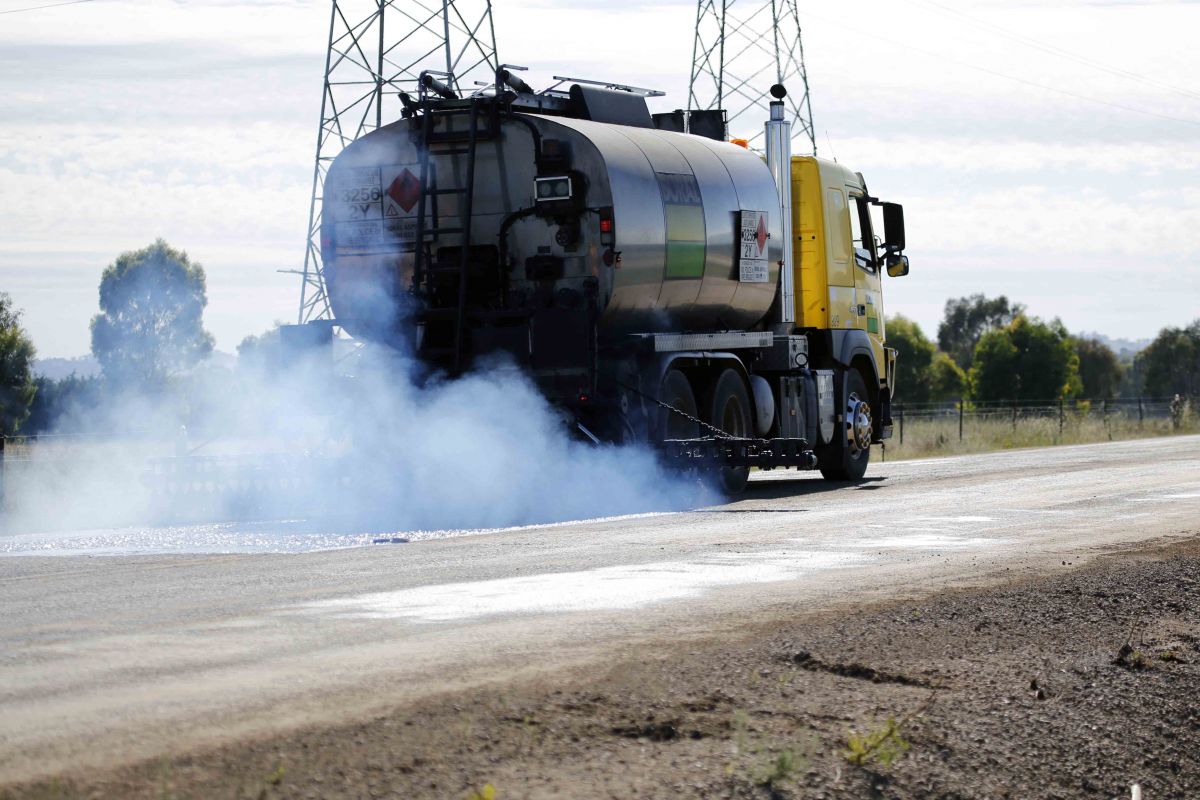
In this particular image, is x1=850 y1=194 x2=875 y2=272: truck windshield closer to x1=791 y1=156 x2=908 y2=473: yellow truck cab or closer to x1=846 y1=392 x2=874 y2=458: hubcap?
x1=791 y1=156 x2=908 y2=473: yellow truck cab

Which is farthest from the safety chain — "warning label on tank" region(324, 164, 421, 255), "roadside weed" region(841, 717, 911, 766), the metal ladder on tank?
"roadside weed" region(841, 717, 911, 766)

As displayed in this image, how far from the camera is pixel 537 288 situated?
16516 mm

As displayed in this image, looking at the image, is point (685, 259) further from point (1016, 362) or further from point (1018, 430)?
point (1016, 362)

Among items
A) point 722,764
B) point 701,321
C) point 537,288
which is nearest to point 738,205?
point 701,321

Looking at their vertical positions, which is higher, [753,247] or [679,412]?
[753,247]

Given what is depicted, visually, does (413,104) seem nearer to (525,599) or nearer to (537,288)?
(537,288)

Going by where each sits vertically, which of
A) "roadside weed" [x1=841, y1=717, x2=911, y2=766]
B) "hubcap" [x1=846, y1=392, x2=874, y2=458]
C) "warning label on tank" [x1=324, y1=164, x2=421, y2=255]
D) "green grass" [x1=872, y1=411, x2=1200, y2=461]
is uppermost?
"warning label on tank" [x1=324, y1=164, x2=421, y2=255]

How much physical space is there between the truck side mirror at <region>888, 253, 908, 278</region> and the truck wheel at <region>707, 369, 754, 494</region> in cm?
486

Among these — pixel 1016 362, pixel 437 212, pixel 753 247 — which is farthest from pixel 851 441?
pixel 1016 362

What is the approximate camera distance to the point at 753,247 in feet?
62.0

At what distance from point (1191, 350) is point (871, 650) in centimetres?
10978

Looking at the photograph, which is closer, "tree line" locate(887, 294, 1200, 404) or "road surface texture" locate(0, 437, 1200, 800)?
"road surface texture" locate(0, 437, 1200, 800)

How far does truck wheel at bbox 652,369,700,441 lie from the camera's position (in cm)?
1672

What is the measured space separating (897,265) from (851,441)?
113 inches
